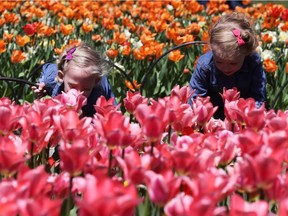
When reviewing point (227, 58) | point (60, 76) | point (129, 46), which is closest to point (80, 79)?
point (60, 76)

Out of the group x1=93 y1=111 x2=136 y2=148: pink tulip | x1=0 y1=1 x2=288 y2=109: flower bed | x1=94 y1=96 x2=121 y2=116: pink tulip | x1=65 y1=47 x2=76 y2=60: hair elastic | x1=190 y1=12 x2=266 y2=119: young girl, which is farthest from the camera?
x1=0 y1=1 x2=288 y2=109: flower bed

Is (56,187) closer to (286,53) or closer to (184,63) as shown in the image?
(184,63)

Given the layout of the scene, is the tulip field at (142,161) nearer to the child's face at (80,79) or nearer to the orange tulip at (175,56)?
the child's face at (80,79)

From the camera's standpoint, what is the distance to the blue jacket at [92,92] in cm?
314

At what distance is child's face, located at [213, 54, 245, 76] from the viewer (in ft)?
10.6

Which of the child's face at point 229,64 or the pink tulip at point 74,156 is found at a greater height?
the pink tulip at point 74,156

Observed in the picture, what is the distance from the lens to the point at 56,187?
1287 mm

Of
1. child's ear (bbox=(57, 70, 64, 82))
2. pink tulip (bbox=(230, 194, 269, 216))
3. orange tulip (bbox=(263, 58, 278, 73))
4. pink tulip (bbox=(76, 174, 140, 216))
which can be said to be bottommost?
orange tulip (bbox=(263, 58, 278, 73))

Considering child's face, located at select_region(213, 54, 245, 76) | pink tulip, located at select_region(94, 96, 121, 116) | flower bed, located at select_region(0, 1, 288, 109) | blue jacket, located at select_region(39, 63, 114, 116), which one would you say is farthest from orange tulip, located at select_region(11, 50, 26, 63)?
pink tulip, located at select_region(94, 96, 121, 116)

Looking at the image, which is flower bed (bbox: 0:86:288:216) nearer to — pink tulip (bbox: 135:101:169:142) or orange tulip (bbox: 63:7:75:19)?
pink tulip (bbox: 135:101:169:142)

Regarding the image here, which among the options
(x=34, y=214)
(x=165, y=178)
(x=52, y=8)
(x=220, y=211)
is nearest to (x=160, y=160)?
(x=165, y=178)

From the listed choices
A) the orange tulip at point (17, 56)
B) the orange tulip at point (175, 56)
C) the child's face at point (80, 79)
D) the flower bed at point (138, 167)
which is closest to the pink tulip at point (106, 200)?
the flower bed at point (138, 167)

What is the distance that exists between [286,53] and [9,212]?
14.5ft

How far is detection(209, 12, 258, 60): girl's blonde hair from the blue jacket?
0.61 m
